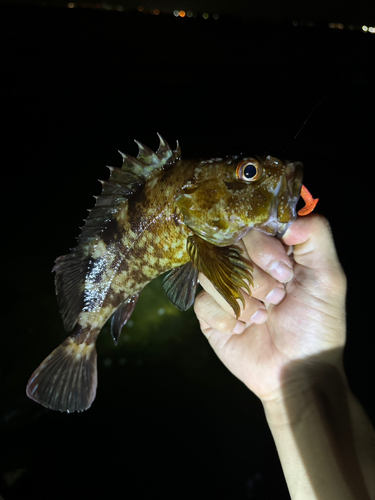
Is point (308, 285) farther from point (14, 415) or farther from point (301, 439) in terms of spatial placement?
point (14, 415)

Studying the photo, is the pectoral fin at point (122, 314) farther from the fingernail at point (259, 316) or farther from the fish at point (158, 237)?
the fingernail at point (259, 316)

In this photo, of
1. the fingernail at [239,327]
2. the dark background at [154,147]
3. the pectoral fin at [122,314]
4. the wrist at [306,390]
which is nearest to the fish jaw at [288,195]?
the fingernail at [239,327]

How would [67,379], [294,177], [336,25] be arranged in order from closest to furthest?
[294,177], [67,379], [336,25]

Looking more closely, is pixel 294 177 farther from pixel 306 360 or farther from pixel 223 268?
pixel 306 360

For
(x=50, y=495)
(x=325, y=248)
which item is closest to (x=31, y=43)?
(x=325, y=248)

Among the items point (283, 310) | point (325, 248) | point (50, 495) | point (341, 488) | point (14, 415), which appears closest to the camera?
point (341, 488)

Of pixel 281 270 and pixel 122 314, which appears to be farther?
pixel 122 314

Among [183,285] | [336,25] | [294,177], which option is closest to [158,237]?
[183,285]

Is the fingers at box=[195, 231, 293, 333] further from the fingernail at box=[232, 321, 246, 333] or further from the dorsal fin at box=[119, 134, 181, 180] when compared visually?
the dorsal fin at box=[119, 134, 181, 180]
